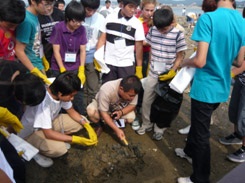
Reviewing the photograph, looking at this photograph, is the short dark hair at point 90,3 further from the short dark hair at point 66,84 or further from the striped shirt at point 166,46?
the short dark hair at point 66,84

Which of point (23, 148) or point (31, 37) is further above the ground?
point (31, 37)

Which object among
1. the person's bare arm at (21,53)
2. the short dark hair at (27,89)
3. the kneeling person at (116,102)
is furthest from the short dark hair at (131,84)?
the person's bare arm at (21,53)

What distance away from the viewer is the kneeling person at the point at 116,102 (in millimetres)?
2445

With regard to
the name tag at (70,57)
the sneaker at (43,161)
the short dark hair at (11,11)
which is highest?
the short dark hair at (11,11)

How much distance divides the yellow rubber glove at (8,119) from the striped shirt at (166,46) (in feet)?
5.18

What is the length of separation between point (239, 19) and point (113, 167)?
5.84 ft

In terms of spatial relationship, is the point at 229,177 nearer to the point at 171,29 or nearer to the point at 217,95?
the point at 217,95

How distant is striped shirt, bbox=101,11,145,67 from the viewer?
2881 millimetres

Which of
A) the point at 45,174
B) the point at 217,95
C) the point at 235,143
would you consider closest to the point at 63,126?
the point at 45,174

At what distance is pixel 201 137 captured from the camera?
6.57 feet

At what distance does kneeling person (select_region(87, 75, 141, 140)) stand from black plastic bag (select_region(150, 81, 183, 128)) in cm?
27

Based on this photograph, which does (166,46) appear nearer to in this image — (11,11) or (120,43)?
(120,43)

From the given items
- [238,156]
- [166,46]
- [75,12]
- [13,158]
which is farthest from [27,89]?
[238,156]

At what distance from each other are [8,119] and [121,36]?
1.63m
